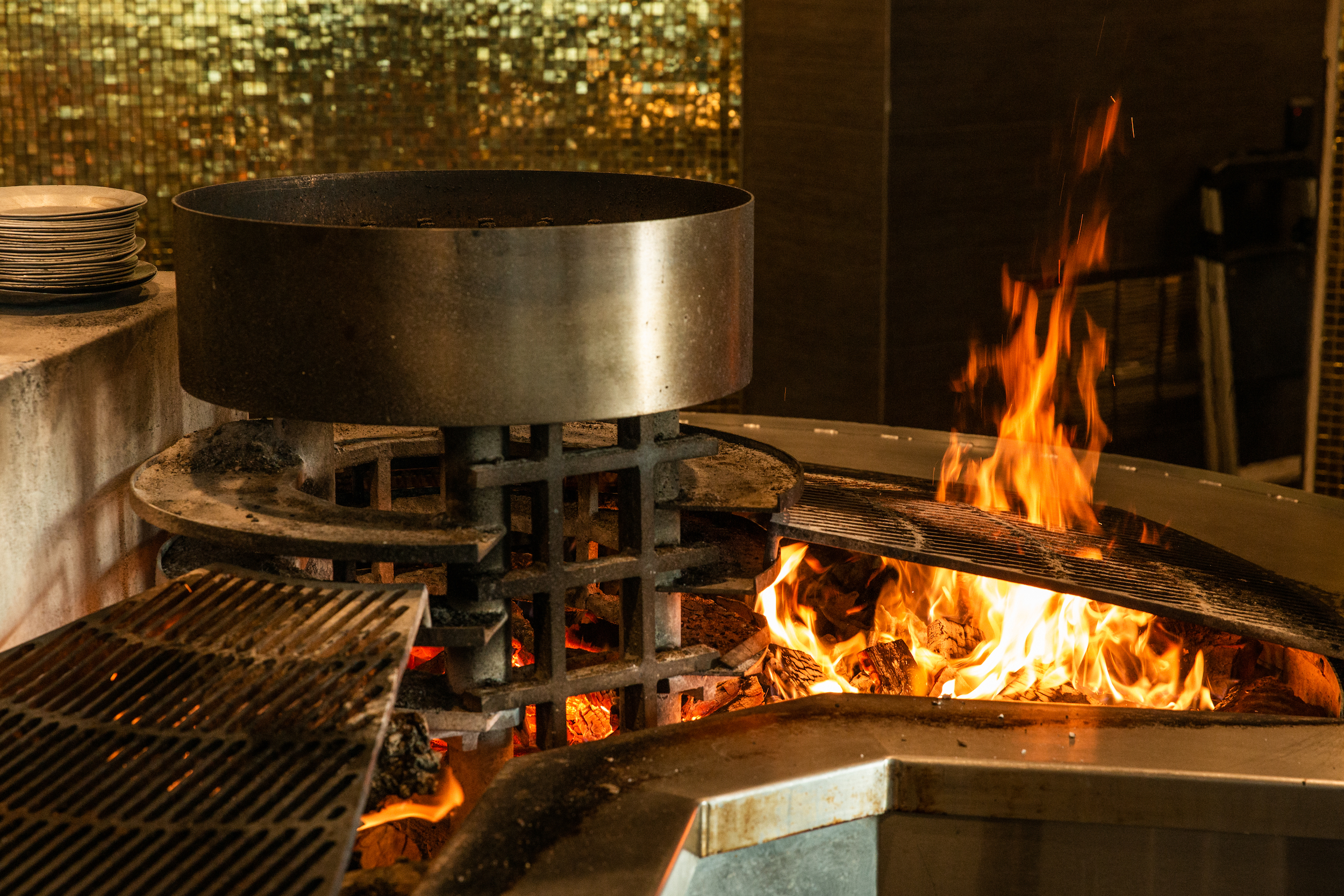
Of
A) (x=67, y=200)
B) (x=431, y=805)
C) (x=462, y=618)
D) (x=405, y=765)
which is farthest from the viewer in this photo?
(x=67, y=200)

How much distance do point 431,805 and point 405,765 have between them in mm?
463

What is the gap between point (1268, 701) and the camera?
2.57 metres

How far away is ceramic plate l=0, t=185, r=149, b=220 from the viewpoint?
9.43 ft

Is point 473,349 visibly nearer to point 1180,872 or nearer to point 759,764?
point 759,764

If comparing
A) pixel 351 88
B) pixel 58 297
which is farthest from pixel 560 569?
pixel 351 88

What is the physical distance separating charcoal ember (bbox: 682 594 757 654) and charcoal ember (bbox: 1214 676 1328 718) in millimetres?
907

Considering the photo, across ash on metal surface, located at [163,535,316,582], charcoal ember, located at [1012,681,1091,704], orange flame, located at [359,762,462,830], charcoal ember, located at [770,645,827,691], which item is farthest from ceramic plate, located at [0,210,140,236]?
charcoal ember, located at [1012,681,1091,704]

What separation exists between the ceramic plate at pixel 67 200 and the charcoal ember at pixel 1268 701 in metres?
2.46

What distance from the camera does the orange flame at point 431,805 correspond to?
2283 millimetres

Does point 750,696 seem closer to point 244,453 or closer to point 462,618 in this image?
point 462,618

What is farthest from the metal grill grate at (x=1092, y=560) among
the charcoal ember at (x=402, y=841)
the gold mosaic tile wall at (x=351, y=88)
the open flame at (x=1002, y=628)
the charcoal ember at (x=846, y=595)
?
the gold mosaic tile wall at (x=351, y=88)

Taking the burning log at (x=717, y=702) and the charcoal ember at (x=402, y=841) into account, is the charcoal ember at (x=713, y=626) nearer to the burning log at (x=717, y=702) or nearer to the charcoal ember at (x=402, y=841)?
the burning log at (x=717, y=702)

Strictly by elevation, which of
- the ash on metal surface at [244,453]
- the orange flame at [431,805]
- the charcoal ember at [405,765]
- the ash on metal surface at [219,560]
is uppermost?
the ash on metal surface at [244,453]

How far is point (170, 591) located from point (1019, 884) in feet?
4.48
